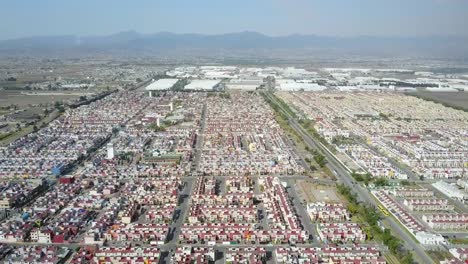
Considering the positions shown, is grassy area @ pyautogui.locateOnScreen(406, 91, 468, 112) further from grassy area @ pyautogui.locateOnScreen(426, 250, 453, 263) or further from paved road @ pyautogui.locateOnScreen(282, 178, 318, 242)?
grassy area @ pyautogui.locateOnScreen(426, 250, 453, 263)

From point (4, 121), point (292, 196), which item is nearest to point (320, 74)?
point (4, 121)

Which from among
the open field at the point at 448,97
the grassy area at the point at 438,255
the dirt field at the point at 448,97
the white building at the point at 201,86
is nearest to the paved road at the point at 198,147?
the grassy area at the point at 438,255

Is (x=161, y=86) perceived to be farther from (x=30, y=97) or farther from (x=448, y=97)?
(x=448, y=97)

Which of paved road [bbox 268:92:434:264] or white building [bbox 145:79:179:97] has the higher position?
white building [bbox 145:79:179:97]

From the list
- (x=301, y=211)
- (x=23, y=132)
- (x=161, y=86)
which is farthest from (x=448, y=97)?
(x=23, y=132)

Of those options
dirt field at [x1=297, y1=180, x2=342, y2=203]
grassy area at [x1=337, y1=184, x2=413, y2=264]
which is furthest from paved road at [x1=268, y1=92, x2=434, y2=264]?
dirt field at [x1=297, y1=180, x2=342, y2=203]

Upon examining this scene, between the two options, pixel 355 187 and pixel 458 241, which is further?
pixel 355 187

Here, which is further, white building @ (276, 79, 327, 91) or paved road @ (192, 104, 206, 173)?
white building @ (276, 79, 327, 91)

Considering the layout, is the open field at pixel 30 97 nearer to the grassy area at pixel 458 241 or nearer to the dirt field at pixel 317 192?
the dirt field at pixel 317 192
